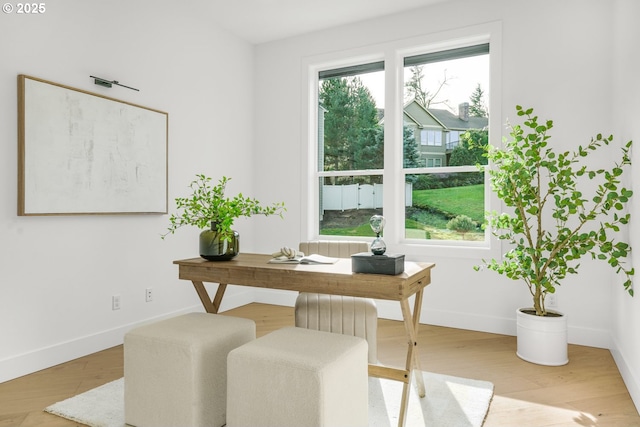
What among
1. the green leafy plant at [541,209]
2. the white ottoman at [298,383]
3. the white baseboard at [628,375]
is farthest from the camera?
the green leafy plant at [541,209]

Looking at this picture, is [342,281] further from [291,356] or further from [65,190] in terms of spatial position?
[65,190]

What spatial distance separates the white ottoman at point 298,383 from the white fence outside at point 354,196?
2.54 m

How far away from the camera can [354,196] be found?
450 cm

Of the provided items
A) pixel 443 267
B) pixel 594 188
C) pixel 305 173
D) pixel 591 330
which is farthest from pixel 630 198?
pixel 305 173

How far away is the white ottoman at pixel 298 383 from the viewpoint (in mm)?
1644

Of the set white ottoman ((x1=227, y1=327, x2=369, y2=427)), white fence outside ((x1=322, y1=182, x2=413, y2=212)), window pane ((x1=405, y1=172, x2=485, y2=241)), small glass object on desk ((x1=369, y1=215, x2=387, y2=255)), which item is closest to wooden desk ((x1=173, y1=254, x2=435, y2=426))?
small glass object on desk ((x1=369, y1=215, x2=387, y2=255))

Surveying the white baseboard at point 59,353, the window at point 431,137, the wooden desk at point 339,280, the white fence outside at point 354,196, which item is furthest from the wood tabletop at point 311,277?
the window at point 431,137

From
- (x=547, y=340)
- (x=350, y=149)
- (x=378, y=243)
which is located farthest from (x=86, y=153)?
(x=547, y=340)

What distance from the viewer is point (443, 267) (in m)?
3.89

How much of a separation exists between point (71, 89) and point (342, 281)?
2.36 m

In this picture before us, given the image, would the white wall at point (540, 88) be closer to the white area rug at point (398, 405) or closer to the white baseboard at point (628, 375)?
the white baseboard at point (628, 375)

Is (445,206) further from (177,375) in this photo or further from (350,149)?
(177,375)

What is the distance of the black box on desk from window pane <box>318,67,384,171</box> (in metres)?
2.37

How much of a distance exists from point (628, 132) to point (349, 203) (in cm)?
251
